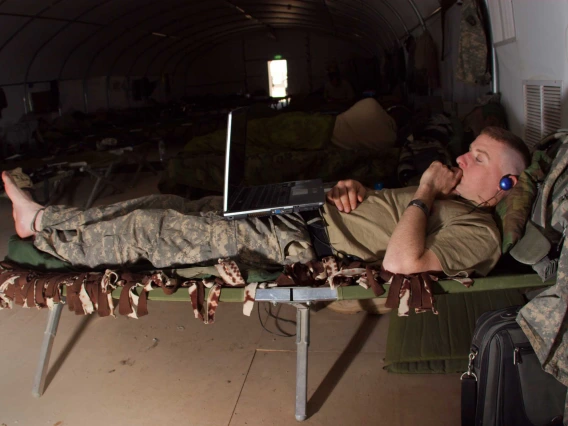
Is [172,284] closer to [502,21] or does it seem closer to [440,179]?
[440,179]

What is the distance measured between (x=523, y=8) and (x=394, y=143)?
200cm

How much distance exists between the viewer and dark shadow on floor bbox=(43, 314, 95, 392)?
2.73 meters

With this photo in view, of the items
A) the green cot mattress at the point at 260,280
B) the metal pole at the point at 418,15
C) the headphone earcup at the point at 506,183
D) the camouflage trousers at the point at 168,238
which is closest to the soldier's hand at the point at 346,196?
the camouflage trousers at the point at 168,238

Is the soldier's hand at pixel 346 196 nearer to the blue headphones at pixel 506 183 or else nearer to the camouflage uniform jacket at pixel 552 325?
the blue headphones at pixel 506 183

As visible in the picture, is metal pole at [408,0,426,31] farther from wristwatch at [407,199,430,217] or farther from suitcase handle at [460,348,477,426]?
suitcase handle at [460,348,477,426]

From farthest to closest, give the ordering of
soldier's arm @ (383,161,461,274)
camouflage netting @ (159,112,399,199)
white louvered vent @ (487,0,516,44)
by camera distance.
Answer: camouflage netting @ (159,112,399,199) → white louvered vent @ (487,0,516,44) → soldier's arm @ (383,161,461,274)

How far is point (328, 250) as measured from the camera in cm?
244

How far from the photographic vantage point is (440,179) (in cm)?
237

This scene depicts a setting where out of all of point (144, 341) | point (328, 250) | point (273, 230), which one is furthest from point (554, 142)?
point (144, 341)

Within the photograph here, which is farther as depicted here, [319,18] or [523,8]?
[319,18]

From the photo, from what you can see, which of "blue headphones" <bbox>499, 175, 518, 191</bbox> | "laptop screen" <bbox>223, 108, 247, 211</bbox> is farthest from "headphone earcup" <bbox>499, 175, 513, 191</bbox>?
"laptop screen" <bbox>223, 108, 247, 211</bbox>

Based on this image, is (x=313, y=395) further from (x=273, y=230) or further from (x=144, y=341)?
(x=144, y=341)

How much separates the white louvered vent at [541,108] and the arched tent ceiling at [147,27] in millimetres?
3700

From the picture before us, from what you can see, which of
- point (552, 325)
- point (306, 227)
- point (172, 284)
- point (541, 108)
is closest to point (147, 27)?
point (541, 108)
